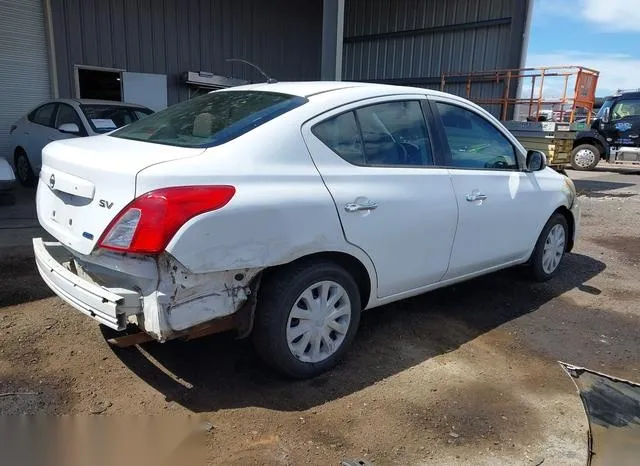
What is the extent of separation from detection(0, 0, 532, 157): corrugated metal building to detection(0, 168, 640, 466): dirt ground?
7.54 meters

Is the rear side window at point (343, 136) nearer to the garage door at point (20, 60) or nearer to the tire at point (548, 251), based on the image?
the tire at point (548, 251)

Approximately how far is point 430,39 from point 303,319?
50.7 feet

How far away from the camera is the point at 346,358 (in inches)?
134

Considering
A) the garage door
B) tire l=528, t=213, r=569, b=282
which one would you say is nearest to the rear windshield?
tire l=528, t=213, r=569, b=282

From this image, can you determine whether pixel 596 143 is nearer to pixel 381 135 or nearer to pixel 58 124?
pixel 58 124

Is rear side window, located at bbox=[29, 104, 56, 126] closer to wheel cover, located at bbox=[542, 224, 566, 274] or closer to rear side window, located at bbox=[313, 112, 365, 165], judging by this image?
rear side window, located at bbox=[313, 112, 365, 165]

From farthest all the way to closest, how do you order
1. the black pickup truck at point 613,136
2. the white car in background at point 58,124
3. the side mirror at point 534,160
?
the black pickup truck at point 613,136 < the white car in background at point 58,124 < the side mirror at point 534,160

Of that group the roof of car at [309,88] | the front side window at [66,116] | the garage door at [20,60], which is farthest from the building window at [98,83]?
the roof of car at [309,88]

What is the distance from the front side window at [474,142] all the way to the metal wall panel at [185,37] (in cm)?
970

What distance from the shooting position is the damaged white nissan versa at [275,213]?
2473mm

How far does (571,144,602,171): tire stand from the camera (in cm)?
1692

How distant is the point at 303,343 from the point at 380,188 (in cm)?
104

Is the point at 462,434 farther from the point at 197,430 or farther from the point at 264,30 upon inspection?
the point at 264,30

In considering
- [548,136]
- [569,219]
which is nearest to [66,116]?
[569,219]
